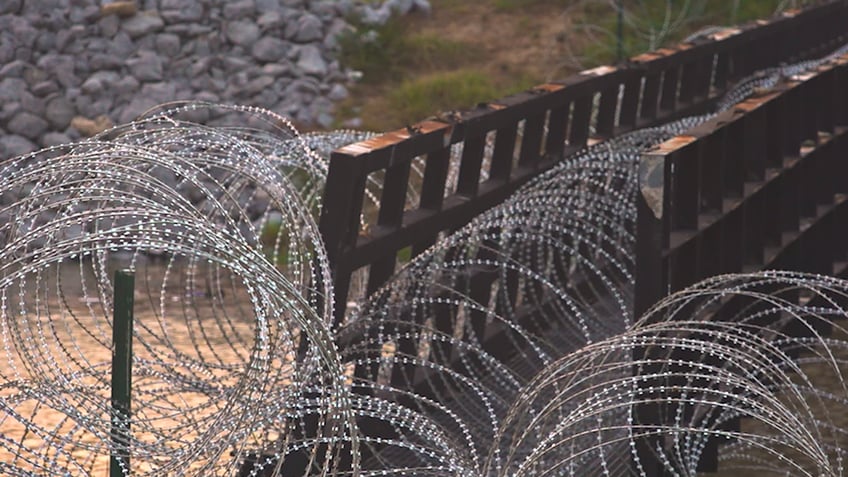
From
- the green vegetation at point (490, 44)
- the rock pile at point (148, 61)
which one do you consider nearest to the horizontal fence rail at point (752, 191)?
the green vegetation at point (490, 44)

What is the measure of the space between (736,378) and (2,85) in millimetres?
12319

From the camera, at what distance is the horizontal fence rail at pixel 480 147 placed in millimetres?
6176

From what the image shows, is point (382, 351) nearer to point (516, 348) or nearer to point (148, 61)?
point (516, 348)

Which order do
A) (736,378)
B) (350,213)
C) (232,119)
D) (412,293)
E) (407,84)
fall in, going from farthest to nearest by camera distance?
(407,84)
(232,119)
(412,293)
(350,213)
(736,378)

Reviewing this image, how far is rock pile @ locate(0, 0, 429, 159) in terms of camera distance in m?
15.8

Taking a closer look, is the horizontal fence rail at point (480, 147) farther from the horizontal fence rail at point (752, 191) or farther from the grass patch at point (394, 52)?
the grass patch at point (394, 52)

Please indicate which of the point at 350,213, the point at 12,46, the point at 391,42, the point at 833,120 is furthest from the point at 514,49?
the point at 350,213

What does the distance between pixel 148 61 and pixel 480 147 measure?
9384mm

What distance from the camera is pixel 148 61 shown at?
53.8 feet

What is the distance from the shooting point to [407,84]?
16797 mm

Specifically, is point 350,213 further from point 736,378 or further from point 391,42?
point 391,42

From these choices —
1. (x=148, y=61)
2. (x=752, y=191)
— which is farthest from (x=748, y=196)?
(x=148, y=61)

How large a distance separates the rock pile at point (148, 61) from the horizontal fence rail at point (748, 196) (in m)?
7.51

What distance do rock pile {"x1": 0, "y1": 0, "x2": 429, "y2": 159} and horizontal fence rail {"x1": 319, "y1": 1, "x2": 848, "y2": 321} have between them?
552cm
